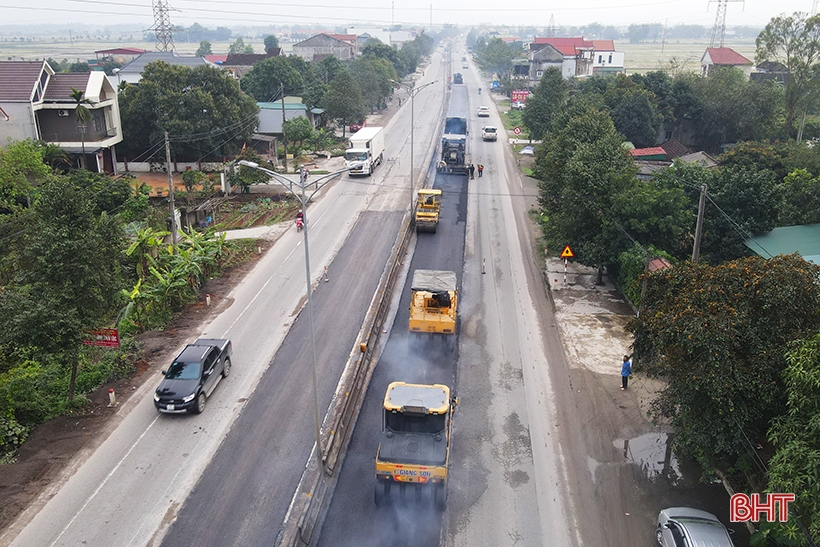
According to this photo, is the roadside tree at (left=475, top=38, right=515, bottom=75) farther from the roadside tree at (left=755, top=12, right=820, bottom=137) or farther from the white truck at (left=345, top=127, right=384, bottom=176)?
the white truck at (left=345, top=127, right=384, bottom=176)

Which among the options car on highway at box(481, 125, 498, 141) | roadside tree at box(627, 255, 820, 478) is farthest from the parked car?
car on highway at box(481, 125, 498, 141)

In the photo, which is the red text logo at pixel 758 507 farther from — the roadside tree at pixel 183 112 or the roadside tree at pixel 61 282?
the roadside tree at pixel 183 112

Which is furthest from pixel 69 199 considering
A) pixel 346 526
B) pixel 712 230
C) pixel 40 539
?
pixel 712 230

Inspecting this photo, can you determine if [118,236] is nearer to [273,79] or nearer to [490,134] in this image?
[490,134]

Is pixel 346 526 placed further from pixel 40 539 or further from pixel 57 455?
pixel 57 455

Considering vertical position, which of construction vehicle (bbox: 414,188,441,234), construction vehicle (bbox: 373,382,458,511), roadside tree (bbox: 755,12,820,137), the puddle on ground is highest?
roadside tree (bbox: 755,12,820,137)

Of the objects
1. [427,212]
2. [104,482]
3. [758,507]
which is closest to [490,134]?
[427,212]
